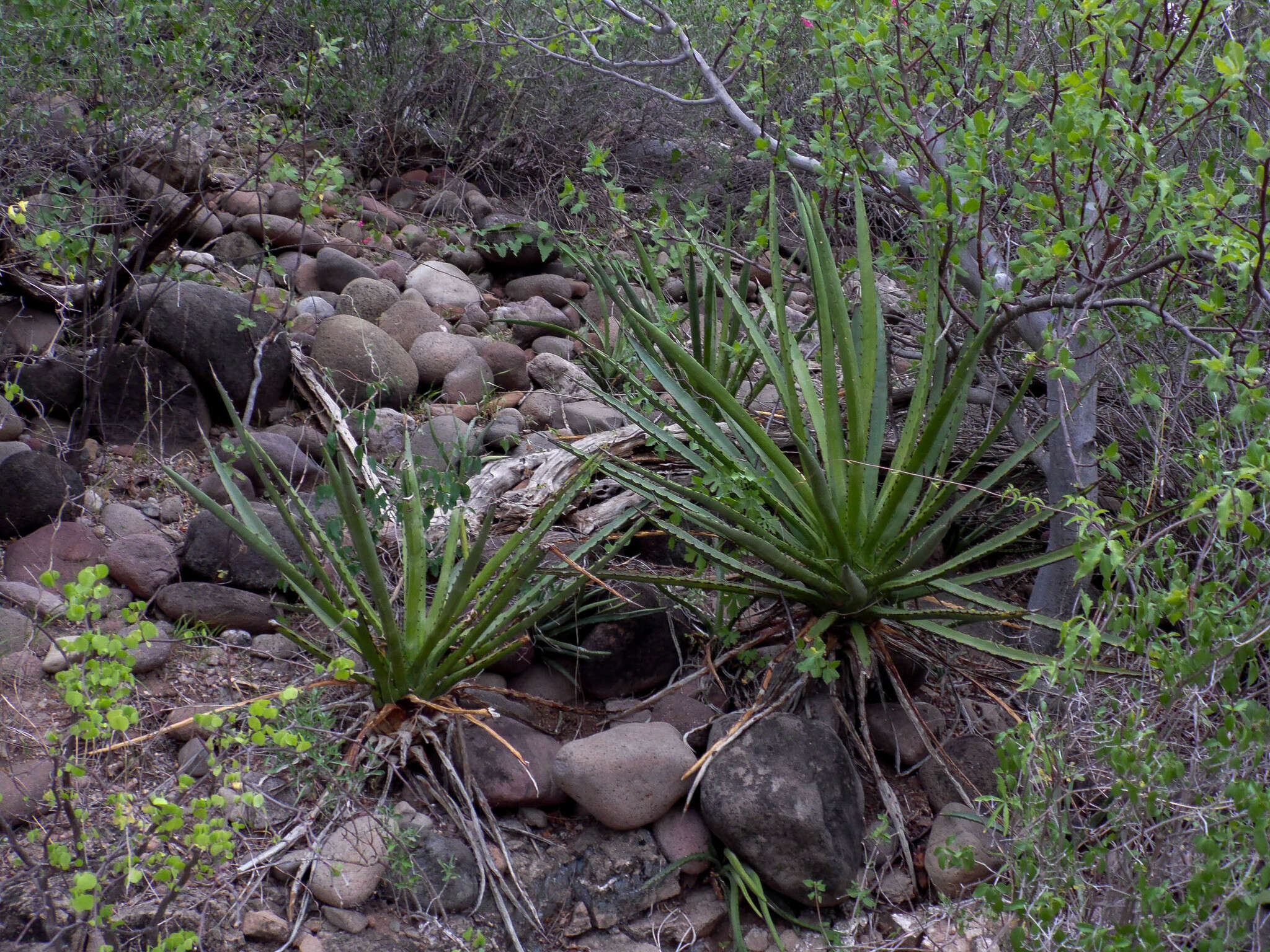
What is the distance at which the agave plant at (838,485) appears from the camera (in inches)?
101

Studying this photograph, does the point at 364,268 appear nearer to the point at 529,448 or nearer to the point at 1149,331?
the point at 529,448

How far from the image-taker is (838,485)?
8.94 ft

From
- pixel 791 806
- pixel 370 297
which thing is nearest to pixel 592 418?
pixel 370 297

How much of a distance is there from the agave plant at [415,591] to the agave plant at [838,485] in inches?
12.8

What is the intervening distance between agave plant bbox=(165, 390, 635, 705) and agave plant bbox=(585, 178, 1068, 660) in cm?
32

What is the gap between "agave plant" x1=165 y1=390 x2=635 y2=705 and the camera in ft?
7.93

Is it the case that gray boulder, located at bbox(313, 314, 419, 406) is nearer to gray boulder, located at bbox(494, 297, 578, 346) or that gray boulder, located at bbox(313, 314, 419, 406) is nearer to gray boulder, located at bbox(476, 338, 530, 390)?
gray boulder, located at bbox(476, 338, 530, 390)

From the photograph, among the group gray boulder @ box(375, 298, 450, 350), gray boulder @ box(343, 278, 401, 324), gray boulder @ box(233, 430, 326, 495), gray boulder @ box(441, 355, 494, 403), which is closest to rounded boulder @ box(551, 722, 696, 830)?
gray boulder @ box(233, 430, 326, 495)

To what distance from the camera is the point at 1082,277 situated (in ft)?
7.89

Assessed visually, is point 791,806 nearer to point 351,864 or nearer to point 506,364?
point 351,864

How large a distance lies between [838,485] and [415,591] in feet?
3.77

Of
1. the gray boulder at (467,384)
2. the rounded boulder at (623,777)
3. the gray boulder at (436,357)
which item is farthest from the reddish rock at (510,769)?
the gray boulder at (436,357)

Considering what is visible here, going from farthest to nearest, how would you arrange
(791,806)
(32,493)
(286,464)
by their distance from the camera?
(286,464) → (32,493) → (791,806)

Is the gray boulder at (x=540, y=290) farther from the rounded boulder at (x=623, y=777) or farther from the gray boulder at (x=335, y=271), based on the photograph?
the rounded boulder at (x=623, y=777)
